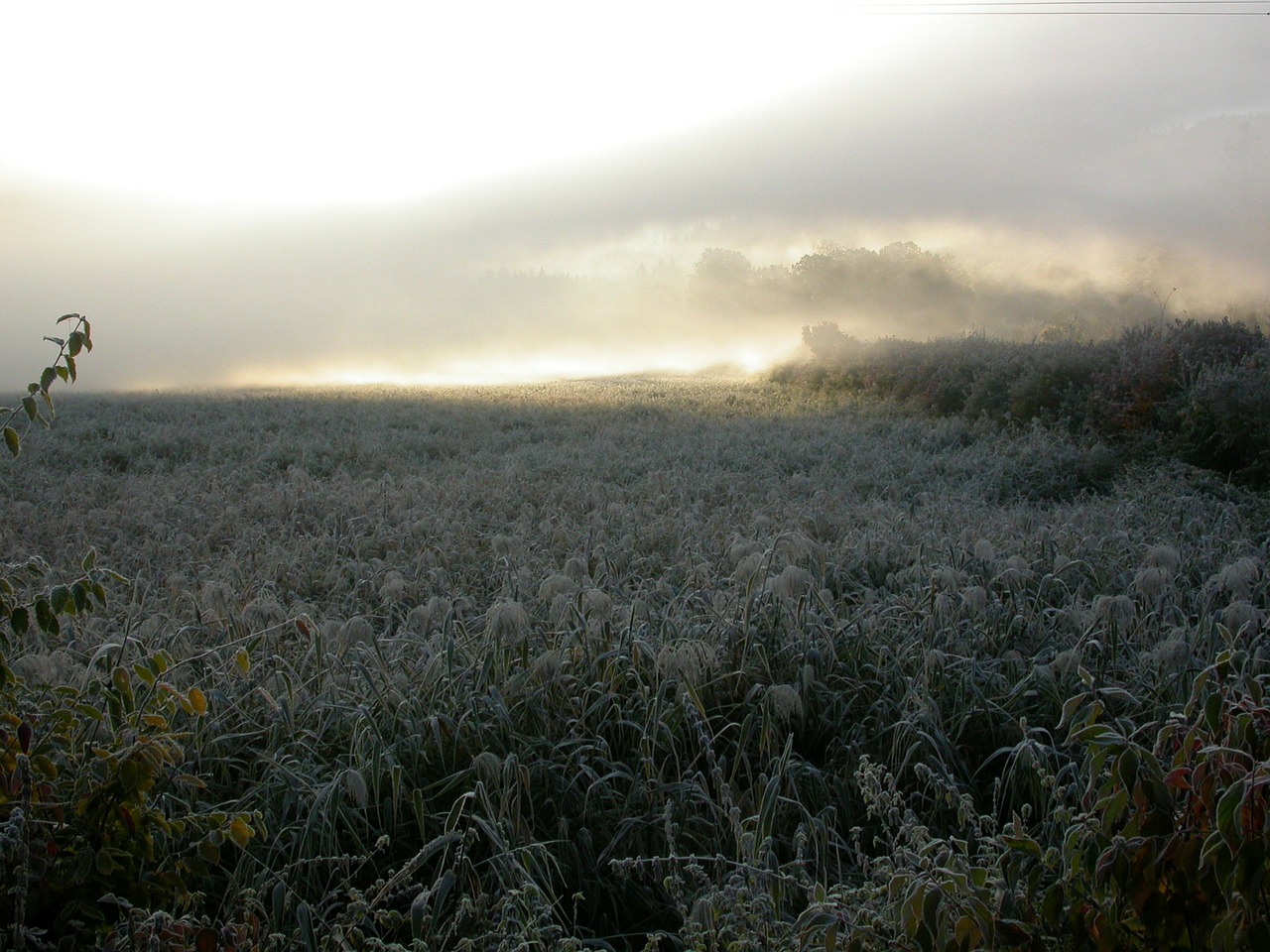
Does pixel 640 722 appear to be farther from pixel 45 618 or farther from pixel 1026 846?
pixel 45 618

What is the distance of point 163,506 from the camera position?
7980 mm

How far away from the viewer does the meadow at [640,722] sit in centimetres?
172

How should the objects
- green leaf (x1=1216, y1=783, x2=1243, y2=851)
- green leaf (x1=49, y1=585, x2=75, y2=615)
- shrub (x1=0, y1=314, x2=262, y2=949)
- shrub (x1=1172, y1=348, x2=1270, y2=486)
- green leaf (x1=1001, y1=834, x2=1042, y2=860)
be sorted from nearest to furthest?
green leaf (x1=1216, y1=783, x2=1243, y2=851) → green leaf (x1=1001, y1=834, x2=1042, y2=860) → shrub (x1=0, y1=314, x2=262, y2=949) → green leaf (x1=49, y1=585, x2=75, y2=615) → shrub (x1=1172, y1=348, x2=1270, y2=486)

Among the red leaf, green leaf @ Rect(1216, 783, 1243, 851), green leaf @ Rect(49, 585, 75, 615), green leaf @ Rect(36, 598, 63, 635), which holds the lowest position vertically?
the red leaf

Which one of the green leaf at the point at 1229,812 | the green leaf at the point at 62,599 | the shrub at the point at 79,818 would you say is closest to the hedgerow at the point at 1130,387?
the green leaf at the point at 1229,812

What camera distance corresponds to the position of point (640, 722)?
11.3 feet

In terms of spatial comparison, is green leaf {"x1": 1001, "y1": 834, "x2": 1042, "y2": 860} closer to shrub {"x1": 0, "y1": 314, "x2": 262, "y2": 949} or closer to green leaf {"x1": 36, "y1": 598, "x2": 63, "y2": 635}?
shrub {"x1": 0, "y1": 314, "x2": 262, "y2": 949}

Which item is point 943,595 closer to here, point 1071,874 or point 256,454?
point 1071,874

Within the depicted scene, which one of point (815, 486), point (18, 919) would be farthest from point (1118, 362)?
point (18, 919)

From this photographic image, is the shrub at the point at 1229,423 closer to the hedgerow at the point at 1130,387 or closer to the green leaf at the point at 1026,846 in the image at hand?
the hedgerow at the point at 1130,387

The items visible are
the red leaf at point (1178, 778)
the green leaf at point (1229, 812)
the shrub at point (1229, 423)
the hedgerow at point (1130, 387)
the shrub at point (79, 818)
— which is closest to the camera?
the green leaf at point (1229, 812)

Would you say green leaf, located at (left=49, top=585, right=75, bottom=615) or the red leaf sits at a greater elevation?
green leaf, located at (left=49, top=585, right=75, bottom=615)

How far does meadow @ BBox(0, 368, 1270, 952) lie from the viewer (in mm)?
1719

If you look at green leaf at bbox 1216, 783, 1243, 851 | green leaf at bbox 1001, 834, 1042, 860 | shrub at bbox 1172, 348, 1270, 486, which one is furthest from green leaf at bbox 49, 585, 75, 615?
shrub at bbox 1172, 348, 1270, 486
